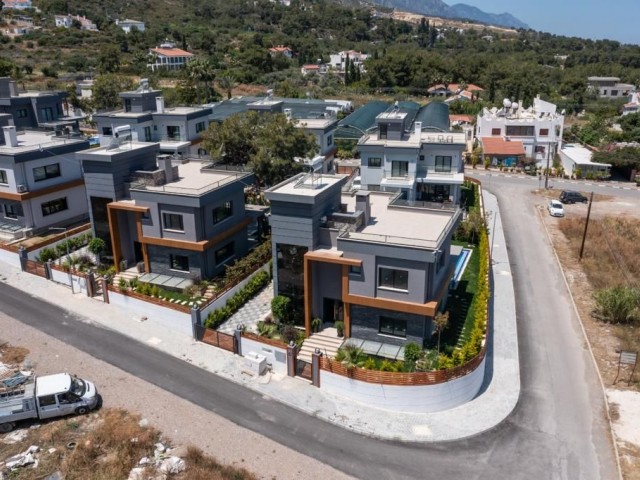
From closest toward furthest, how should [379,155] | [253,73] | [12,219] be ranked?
1. [12,219]
2. [379,155]
3. [253,73]

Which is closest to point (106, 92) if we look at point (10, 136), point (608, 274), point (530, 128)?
point (10, 136)

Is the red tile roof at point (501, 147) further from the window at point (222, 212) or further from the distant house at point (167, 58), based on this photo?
the distant house at point (167, 58)

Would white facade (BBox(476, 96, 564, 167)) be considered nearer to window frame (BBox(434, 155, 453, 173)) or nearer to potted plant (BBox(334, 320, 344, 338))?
window frame (BBox(434, 155, 453, 173))

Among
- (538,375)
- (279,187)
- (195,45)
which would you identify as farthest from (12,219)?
(195,45)

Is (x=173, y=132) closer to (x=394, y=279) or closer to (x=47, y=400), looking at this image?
(x=394, y=279)

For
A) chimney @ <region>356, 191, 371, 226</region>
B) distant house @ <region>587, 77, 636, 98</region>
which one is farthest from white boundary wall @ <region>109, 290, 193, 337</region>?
distant house @ <region>587, 77, 636, 98</region>

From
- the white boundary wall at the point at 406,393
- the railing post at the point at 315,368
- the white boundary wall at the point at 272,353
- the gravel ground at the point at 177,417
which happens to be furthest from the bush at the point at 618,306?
the gravel ground at the point at 177,417

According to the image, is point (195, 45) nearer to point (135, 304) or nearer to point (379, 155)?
point (379, 155)
